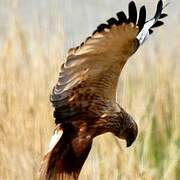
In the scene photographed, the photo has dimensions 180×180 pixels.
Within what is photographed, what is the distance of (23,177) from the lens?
83.0 inches

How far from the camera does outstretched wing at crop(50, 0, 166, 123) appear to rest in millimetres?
1167

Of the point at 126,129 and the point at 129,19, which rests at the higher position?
the point at 129,19

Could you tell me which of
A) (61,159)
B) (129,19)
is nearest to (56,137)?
(61,159)

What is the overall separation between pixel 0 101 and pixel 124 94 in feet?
1.55

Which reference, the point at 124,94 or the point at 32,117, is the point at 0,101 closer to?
the point at 32,117

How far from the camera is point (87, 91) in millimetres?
1192

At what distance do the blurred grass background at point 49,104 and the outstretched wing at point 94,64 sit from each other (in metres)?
0.69

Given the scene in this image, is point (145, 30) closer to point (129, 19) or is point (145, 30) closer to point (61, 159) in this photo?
point (129, 19)

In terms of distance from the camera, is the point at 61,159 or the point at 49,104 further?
the point at 49,104

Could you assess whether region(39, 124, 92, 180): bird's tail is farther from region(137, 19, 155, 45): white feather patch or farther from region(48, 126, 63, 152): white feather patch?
region(137, 19, 155, 45): white feather patch


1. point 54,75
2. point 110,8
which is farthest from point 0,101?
point 110,8

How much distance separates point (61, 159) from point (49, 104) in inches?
45.5

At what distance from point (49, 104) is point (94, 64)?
1178 millimetres

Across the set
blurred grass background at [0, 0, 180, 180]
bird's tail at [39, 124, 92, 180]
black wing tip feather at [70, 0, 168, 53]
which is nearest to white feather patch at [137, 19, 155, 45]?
black wing tip feather at [70, 0, 168, 53]
